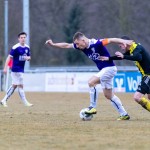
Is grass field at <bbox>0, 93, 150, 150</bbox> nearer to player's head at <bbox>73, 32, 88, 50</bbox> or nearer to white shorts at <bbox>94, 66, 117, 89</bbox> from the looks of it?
white shorts at <bbox>94, 66, 117, 89</bbox>

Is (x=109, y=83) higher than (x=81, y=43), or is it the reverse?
(x=81, y=43)

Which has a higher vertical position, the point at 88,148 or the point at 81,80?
the point at 81,80

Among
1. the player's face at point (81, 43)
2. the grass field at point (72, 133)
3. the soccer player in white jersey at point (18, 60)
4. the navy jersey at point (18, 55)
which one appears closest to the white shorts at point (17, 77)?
the soccer player in white jersey at point (18, 60)

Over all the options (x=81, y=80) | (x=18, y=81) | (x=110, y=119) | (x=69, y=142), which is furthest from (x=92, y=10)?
(x=69, y=142)

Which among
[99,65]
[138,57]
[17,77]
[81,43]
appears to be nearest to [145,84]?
[138,57]

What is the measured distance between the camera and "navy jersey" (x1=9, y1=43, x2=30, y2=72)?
66.6ft

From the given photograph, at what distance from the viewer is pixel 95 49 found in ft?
46.4

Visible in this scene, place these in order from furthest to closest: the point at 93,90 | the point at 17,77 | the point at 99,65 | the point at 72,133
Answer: the point at 17,77
the point at 99,65
the point at 93,90
the point at 72,133

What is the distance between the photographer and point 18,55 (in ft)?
67.1

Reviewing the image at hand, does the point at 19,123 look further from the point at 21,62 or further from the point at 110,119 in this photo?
the point at 21,62

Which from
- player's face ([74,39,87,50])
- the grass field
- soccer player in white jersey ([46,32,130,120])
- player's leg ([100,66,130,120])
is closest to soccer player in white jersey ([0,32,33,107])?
the grass field

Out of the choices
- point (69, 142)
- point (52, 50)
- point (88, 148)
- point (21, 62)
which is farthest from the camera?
point (52, 50)

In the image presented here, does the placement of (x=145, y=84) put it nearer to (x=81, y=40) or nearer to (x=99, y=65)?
(x=99, y=65)

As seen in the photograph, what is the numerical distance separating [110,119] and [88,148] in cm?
532
